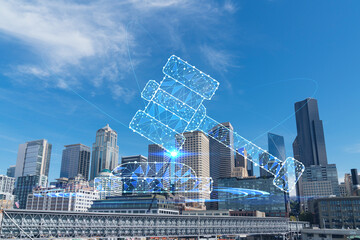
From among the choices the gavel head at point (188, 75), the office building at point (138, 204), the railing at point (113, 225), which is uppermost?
the gavel head at point (188, 75)

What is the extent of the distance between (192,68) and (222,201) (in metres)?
165

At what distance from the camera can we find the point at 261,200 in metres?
190

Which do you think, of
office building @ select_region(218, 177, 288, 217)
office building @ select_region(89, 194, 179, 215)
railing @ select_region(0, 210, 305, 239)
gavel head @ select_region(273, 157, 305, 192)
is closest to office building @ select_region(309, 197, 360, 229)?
railing @ select_region(0, 210, 305, 239)

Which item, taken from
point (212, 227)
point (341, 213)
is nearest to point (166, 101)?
point (212, 227)

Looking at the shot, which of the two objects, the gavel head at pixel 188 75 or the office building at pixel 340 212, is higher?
the gavel head at pixel 188 75

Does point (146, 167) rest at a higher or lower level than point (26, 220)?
higher

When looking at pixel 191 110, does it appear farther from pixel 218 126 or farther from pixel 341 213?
pixel 341 213

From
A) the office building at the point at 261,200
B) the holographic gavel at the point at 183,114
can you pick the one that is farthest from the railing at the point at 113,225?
the office building at the point at 261,200

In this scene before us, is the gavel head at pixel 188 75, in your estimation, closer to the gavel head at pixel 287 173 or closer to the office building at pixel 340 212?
the gavel head at pixel 287 173

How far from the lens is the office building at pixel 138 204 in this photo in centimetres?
14388

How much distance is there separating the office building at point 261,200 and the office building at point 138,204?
47.4m

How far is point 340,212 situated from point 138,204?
273 ft

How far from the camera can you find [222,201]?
198 metres

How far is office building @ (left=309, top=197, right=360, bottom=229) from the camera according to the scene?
398ft
